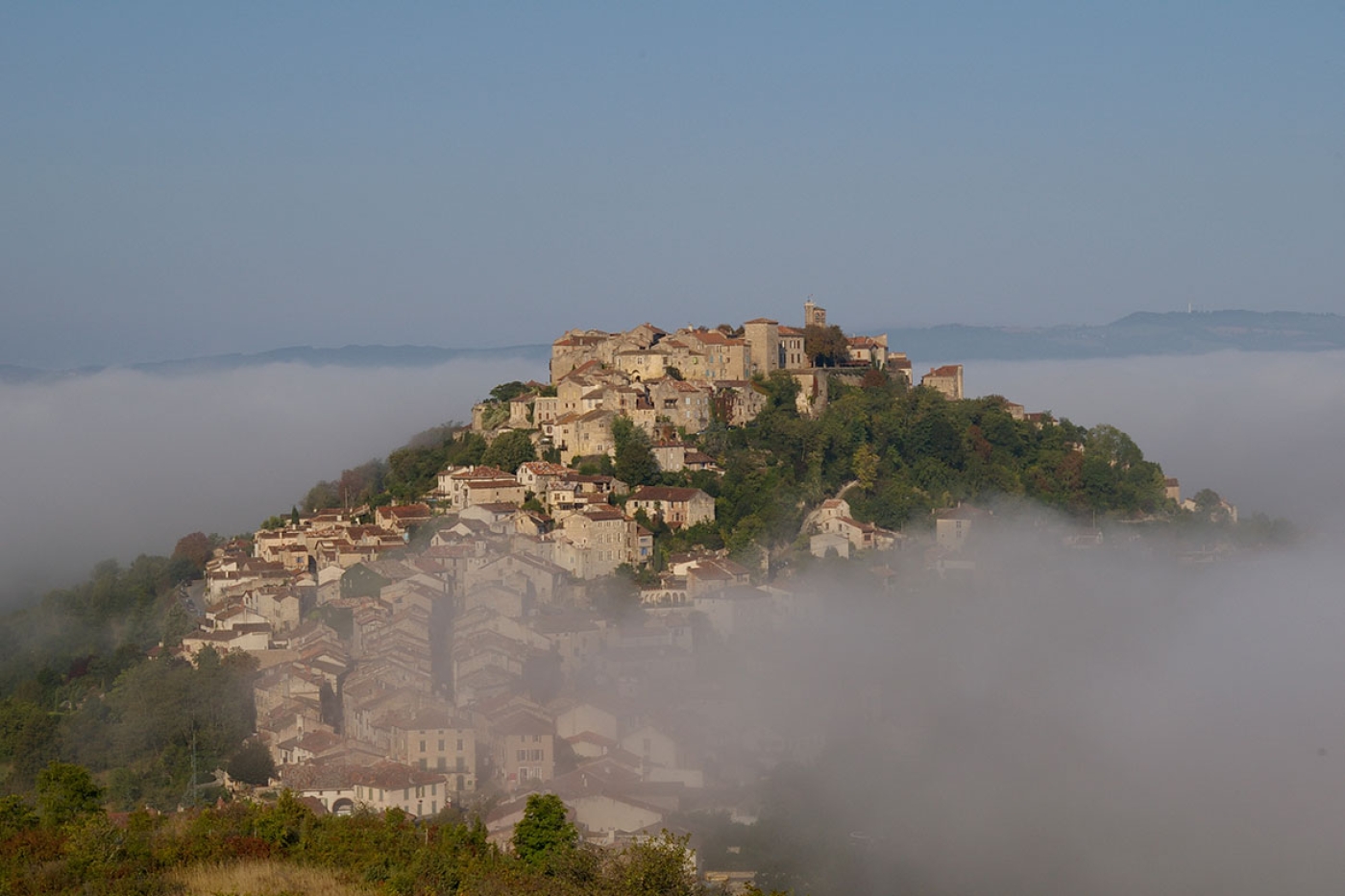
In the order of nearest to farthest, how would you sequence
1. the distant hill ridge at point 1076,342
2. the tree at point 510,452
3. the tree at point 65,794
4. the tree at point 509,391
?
the tree at point 65,794 < the tree at point 510,452 < the tree at point 509,391 < the distant hill ridge at point 1076,342

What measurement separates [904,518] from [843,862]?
17.1 meters

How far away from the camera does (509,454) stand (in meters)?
44.5

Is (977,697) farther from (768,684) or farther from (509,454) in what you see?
(509,454)

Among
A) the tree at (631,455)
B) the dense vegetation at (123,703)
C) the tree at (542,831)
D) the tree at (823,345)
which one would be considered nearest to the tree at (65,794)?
the tree at (542,831)

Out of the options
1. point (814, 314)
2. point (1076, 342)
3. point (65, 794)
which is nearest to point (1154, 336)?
point (1076, 342)

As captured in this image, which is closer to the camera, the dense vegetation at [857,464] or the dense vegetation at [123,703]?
the dense vegetation at [123,703]

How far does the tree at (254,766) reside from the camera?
3347 cm

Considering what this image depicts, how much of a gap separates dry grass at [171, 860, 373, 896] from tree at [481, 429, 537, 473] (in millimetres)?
23901

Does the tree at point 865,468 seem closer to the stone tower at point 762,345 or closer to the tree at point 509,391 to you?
the stone tower at point 762,345

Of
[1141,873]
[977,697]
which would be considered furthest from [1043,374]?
[1141,873]

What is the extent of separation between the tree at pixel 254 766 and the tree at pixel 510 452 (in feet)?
38.8

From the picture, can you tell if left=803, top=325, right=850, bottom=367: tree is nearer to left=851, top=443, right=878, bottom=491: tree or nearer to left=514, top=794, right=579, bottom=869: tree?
left=851, top=443, right=878, bottom=491: tree

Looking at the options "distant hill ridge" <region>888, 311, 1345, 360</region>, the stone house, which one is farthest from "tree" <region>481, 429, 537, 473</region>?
"distant hill ridge" <region>888, 311, 1345, 360</region>

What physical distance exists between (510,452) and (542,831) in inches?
702
